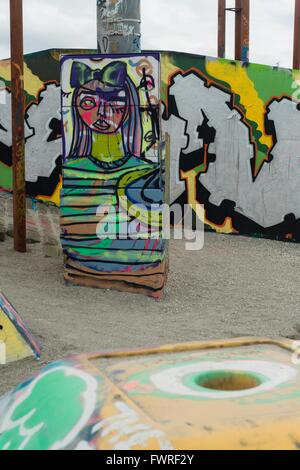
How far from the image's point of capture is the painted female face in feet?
23.9

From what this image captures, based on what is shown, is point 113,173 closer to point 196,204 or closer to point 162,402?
point 196,204

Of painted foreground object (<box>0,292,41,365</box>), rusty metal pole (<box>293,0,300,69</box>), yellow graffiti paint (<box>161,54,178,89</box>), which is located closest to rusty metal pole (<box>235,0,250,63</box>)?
rusty metal pole (<box>293,0,300,69</box>)

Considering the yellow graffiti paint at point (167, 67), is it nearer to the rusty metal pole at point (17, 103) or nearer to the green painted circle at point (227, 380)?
the rusty metal pole at point (17, 103)

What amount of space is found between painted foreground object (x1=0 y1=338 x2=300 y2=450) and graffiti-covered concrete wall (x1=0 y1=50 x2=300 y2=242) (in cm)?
814

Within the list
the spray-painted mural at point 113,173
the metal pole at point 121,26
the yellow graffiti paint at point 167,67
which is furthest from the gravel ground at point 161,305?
the yellow graffiti paint at point 167,67

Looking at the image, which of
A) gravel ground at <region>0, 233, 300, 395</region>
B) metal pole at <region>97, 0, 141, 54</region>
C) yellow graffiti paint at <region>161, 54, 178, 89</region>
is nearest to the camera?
gravel ground at <region>0, 233, 300, 395</region>

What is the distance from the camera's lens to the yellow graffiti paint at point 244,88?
10555 millimetres

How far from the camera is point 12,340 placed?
5.10 meters

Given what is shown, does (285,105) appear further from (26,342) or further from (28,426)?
(28,426)

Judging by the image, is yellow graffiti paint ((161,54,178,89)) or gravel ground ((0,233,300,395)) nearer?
gravel ground ((0,233,300,395))

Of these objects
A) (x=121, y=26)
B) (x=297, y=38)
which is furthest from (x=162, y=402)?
(x=297, y=38)

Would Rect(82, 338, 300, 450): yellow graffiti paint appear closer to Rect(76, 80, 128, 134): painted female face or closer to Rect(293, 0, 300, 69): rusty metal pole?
Rect(76, 80, 128, 134): painted female face

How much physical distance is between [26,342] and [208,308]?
2440 millimetres
